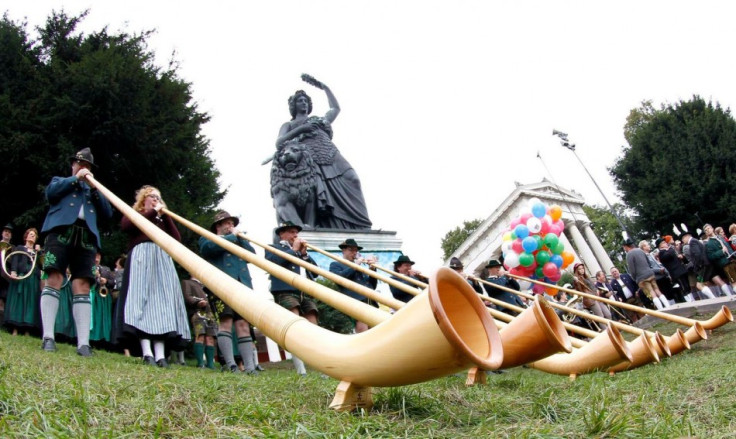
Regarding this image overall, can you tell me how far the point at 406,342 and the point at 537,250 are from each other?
1169cm

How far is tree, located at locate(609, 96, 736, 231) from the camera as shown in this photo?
3069 centimetres

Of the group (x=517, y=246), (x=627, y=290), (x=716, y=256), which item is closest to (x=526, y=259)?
(x=517, y=246)

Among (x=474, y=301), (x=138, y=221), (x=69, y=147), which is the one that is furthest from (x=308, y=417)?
(x=69, y=147)

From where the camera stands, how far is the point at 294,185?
18.4m

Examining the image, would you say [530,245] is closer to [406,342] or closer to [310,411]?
[310,411]

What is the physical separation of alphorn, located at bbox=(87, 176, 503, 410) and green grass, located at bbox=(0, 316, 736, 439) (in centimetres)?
19

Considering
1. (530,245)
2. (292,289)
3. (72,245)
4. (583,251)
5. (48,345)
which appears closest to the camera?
(48,345)

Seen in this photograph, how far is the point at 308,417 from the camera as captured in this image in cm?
228

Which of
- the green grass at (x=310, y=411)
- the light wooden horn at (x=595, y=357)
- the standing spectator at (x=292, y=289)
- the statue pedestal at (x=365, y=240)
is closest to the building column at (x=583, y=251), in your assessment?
the statue pedestal at (x=365, y=240)

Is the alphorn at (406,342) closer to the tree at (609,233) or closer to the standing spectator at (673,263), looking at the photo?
the standing spectator at (673,263)

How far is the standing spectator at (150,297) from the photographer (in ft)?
18.6

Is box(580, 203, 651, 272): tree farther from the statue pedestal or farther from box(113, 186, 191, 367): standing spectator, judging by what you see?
box(113, 186, 191, 367): standing spectator

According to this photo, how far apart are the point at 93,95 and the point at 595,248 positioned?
3467 cm

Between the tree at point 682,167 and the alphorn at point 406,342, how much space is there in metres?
32.1
